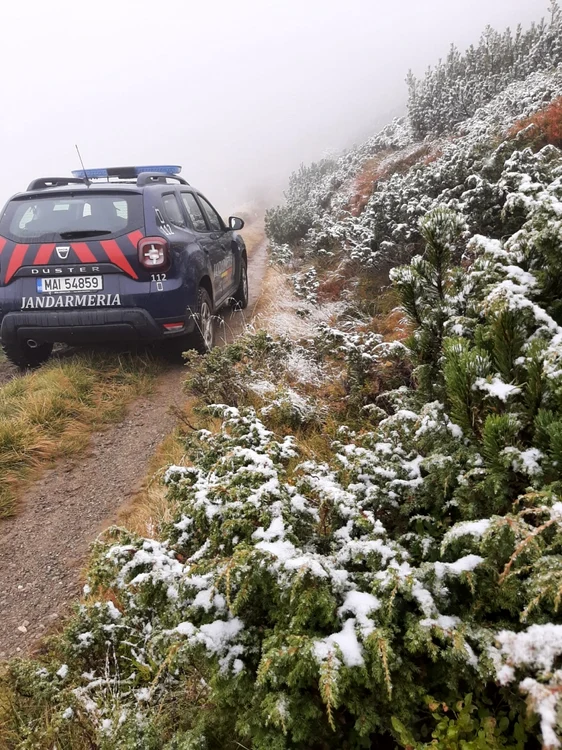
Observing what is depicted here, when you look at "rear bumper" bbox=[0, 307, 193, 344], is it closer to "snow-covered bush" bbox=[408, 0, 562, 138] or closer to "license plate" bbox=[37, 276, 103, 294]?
"license plate" bbox=[37, 276, 103, 294]

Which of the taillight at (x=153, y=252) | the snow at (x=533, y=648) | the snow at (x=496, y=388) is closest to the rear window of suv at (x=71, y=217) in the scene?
the taillight at (x=153, y=252)

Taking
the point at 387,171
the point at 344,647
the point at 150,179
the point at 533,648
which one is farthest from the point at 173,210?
the point at 387,171

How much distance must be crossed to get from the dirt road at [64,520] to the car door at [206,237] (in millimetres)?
1900

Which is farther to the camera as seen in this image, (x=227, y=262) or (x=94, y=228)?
(x=227, y=262)

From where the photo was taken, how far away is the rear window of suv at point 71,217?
4852 mm

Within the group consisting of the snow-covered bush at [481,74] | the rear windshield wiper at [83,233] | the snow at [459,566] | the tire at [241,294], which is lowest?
the tire at [241,294]

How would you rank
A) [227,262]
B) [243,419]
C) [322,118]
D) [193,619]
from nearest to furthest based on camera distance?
[193,619]
[243,419]
[227,262]
[322,118]

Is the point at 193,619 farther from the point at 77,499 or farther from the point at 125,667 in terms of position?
the point at 77,499

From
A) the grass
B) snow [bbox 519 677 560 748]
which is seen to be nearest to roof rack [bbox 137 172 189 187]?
the grass

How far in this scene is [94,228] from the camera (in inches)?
191

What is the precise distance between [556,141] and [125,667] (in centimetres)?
710

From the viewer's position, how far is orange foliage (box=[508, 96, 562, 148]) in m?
5.95

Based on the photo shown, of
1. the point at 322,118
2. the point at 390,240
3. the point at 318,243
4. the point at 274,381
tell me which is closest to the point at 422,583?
the point at 274,381

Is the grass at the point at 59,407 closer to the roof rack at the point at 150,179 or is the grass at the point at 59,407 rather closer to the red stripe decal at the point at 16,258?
the red stripe decal at the point at 16,258
